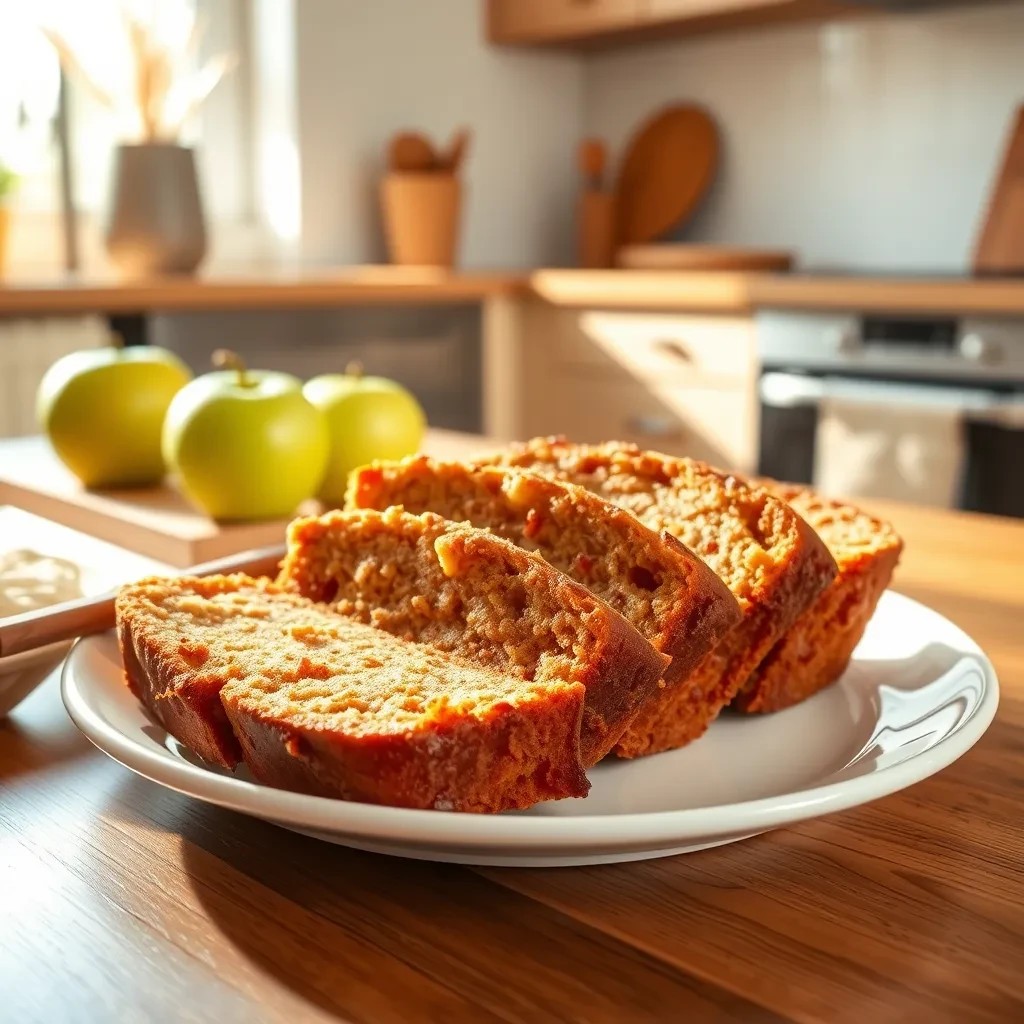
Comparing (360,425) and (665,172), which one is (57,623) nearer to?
(360,425)

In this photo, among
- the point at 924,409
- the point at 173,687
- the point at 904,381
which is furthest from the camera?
the point at 904,381

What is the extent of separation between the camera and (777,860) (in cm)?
56

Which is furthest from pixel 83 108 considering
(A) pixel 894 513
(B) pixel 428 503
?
(B) pixel 428 503

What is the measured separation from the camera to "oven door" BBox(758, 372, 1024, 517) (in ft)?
8.61

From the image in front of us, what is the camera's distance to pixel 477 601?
2.11 feet

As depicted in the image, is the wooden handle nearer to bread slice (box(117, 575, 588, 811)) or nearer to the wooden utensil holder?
bread slice (box(117, 575, 588, 811))

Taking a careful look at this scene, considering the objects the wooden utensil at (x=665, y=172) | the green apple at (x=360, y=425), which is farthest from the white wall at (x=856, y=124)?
the green apple at (x=360, y=425)

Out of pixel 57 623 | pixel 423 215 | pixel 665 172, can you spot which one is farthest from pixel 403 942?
pixel 665 172

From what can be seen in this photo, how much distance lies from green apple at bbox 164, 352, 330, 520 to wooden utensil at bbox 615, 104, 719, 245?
2.86 meters

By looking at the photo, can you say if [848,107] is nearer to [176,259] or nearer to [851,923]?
[176,259]

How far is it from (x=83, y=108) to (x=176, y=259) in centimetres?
66

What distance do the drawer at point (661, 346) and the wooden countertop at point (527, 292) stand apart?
4 cm

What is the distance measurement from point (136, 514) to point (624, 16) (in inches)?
112

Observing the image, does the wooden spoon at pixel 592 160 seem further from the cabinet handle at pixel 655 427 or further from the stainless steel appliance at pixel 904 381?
the stainless steel appliance at pixel 904 381
